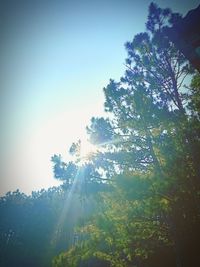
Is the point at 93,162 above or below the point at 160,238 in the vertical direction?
above

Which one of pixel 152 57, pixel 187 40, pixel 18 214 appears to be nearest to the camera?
pixel 187 40

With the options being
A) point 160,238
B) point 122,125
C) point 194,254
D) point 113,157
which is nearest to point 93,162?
point 113,157

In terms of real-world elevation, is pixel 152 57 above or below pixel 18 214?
below

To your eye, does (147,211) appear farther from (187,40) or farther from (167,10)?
(167,10)

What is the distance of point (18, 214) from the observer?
56.6 metres

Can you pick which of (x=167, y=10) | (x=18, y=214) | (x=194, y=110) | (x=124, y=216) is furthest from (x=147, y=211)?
(x=18, y=214)

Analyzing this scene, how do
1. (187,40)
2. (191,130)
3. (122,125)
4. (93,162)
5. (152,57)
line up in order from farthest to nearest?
(152,57) → (122,125) → (93,162) → (191,130) → (187,40)

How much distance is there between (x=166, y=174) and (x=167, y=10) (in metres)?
Answer: 8.58

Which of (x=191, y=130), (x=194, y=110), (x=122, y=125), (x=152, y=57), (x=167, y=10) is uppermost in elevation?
(x=167, y=10)

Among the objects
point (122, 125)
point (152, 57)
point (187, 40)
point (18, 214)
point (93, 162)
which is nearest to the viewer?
point (187, 40)

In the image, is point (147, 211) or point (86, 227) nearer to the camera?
point (147, 211)

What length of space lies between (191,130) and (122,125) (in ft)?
10.2

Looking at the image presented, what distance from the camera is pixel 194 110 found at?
939 cm

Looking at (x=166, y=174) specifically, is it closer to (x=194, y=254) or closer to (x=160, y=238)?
(x=160, y=238)
